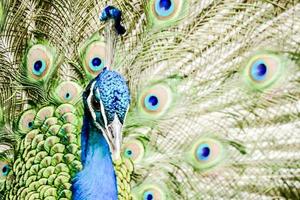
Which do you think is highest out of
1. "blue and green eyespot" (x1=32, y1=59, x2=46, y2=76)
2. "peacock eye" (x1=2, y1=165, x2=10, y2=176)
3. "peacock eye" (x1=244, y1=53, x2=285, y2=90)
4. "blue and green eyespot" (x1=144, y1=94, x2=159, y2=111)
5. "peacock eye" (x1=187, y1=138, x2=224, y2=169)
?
"blue and green eyespot" (x1=32, y1=59, x2=46, y2=76)

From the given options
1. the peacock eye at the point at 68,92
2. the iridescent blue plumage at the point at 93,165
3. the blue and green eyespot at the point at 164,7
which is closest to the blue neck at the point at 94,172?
the iridescent blue plumage at the point at 93,165

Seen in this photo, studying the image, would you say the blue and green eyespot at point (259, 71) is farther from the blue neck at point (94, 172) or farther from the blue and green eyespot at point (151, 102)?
the blue neck at point (94, 172)

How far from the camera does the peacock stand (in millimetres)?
2584

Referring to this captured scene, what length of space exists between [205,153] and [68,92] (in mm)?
546

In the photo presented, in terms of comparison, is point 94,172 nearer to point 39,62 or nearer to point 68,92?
point 68,92

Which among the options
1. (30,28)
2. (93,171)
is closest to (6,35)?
(30,28)

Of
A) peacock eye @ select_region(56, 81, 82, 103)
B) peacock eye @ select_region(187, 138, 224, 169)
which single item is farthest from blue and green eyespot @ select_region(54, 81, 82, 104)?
peacock eye @ select_region(187, 138, 224, 169)

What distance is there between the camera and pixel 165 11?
273 centimetres

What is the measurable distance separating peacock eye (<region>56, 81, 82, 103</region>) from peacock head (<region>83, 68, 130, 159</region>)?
0.29 meters

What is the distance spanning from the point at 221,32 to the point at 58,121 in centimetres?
65

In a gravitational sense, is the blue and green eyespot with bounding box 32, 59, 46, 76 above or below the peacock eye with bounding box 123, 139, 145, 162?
above

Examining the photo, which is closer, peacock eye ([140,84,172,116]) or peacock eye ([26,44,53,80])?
peacock eye ([140,84,172,116])

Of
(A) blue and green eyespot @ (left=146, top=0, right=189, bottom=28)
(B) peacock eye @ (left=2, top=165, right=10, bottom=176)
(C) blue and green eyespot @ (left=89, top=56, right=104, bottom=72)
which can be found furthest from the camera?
(B) peacock eye @ (left=2, top=165, right=10, bottom=176)

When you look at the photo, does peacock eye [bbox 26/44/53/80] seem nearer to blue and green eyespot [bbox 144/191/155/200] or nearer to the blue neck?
the blue neck
